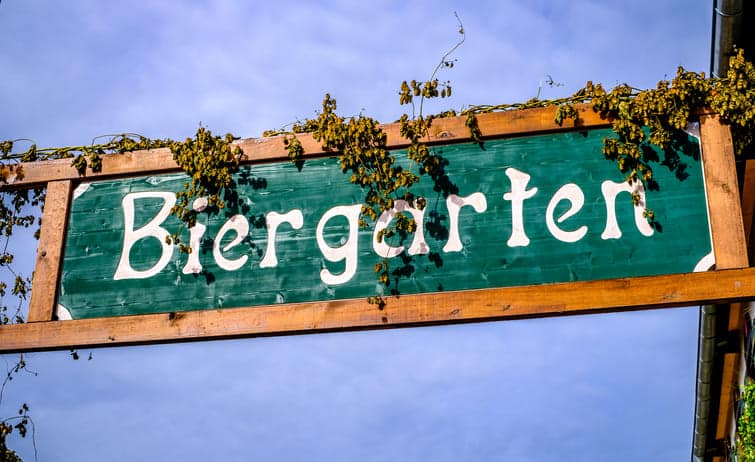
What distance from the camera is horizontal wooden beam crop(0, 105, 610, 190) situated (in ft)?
13.0

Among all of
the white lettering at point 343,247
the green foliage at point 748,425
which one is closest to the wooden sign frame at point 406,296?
the white lettering at point 343,247

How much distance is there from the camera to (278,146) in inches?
164

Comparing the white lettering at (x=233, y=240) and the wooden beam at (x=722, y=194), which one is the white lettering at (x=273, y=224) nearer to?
the white lettering at (x=233, y=240)

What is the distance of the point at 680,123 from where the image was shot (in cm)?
380

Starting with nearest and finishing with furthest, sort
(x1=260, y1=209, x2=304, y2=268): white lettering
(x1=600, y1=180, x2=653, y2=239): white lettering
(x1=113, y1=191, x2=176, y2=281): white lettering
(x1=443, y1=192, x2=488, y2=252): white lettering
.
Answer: (x1=600, y1=180, x2=653, y2=239): white lettering < (x1=443, y1=192, x2=488, y2=252): white lettering < (x1=260, y1=209, x2=304, y2=268): white lettering < (x1=113, y1=191, x2=176, y2=281): white lettering

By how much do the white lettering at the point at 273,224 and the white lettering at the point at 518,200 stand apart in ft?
3.10

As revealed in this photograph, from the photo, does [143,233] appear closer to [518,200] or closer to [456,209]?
[456,209]

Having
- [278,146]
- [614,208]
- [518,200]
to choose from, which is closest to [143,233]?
[278,146]

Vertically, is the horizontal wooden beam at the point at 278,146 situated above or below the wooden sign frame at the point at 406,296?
above

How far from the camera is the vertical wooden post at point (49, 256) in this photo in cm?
405

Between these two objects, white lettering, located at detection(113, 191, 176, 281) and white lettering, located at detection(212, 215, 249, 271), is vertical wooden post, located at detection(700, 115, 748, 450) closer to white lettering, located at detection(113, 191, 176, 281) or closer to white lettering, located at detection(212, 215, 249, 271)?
white lettering, located at detection(212, 215, 249, 271)

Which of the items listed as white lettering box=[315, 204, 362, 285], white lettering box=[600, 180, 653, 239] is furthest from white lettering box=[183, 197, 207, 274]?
white lettering box=[600, 180, 653, 239]

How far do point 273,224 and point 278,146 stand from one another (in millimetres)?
421

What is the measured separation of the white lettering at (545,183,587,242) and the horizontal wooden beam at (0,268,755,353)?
227mm
